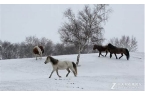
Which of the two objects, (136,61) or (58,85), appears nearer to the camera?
(58,85)

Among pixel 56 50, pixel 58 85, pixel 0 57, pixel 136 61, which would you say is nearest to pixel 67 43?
pixel 136 61

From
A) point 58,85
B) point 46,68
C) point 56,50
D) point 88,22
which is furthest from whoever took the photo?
point 56,50

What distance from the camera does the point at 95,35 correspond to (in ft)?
104

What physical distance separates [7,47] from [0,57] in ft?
18.7

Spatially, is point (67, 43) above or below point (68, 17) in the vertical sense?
below

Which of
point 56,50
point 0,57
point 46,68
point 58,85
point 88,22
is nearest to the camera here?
point 58,85

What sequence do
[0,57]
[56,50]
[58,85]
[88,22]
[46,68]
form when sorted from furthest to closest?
[56,50] < [0,57] < [88,22] < [46,68] < [58,85]

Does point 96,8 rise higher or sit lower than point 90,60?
higher

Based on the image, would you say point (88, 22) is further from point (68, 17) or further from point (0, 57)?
point (0, 57)

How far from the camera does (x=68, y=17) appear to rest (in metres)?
32.2

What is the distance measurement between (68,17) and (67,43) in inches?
123

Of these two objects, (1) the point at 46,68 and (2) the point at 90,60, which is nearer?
(1) the point at 46,68

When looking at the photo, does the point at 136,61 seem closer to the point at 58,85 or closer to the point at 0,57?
the point at 58,85

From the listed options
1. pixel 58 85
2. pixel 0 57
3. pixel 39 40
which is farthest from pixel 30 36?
pixel 58 85
